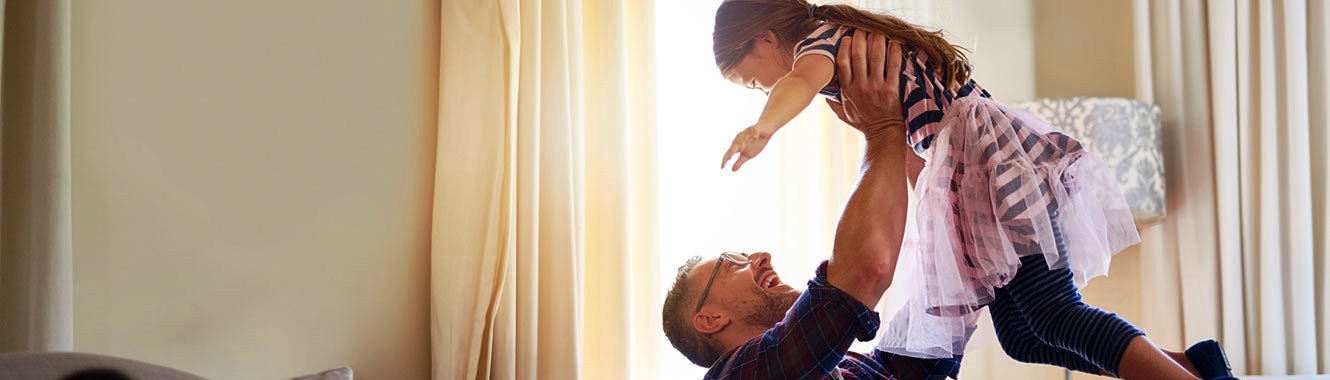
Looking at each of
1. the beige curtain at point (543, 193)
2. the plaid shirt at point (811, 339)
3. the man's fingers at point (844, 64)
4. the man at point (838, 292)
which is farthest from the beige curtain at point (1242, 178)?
the plaid shirt at point (811, 339)

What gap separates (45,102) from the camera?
118 centimetres

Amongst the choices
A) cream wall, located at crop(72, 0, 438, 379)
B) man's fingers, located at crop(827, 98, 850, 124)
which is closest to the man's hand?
man's fingers, located at crop(827, 98, 850, 124)

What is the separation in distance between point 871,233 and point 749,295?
322 mm

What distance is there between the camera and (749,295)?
1.59m

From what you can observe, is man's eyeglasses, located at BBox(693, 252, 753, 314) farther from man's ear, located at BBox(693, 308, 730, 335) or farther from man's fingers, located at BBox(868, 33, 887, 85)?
man's fingers, located at BBox(868, 33, 887, 85)

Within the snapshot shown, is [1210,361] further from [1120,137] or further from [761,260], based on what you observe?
[1120,137]

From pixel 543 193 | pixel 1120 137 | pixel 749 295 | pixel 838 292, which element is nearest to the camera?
pixel 838 292

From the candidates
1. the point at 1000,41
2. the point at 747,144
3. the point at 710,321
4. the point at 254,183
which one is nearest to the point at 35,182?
the point at 254,183

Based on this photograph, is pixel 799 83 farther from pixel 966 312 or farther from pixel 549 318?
pixel 549 318

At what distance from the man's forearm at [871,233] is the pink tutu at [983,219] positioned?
0.21 ft

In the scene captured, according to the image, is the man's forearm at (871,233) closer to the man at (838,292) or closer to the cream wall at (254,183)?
the man at (838,292)

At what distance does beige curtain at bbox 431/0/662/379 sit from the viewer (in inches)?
78.6

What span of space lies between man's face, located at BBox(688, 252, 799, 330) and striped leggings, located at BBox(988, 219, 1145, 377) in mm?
322

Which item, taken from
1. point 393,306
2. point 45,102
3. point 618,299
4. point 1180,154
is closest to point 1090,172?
point 618,299
